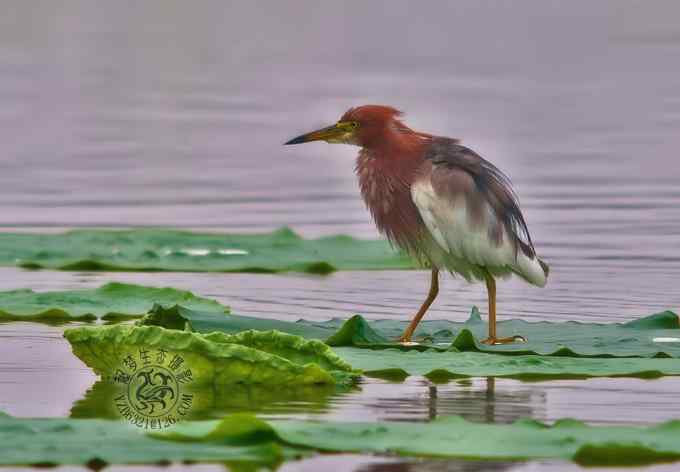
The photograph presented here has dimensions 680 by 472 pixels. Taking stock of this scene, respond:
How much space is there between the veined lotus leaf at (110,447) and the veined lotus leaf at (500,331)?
2.62 m

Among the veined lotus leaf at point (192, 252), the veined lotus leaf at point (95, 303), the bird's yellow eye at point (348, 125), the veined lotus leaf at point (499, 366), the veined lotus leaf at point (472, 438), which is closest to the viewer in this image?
the veined lotus leaf at point (472, 438)

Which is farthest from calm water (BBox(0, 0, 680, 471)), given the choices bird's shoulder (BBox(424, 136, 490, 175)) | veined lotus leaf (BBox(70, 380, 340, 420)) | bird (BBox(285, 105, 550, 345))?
bird's shoulder (BBox(424, 136, 490, 175))

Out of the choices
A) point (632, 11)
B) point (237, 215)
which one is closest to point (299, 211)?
point (237, 215)

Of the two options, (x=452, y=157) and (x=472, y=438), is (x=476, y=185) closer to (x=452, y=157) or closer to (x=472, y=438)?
(x=452, y=157)

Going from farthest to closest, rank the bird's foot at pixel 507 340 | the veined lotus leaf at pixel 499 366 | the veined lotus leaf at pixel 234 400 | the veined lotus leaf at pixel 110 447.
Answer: the bird's foot at pixel 507 340 < the veined lotus leaf at pixel 499 366 < the veined lotus leaf at pixel 234 400 < the veined lotus leaf at pixel 110 447

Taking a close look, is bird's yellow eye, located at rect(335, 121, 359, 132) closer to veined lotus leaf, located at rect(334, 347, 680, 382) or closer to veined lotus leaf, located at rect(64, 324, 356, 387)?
veined lotus leaf, located at rect(334, 347, 680, 382)

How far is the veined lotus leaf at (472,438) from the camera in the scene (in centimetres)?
817

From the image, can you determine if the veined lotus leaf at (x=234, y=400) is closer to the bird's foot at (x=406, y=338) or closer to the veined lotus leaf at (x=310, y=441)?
the veined lotus leaf at (x=310, y=441)

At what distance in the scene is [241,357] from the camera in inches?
400

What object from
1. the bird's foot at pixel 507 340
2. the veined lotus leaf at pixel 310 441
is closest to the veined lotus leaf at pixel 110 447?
the veined lotus leaf at pixel 310 441

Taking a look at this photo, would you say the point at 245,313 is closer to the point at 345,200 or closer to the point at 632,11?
the point at 345,200

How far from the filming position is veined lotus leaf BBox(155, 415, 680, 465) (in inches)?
322

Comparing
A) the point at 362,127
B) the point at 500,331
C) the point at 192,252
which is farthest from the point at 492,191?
the point at 192,252

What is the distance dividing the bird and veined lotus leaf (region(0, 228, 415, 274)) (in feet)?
8.68
